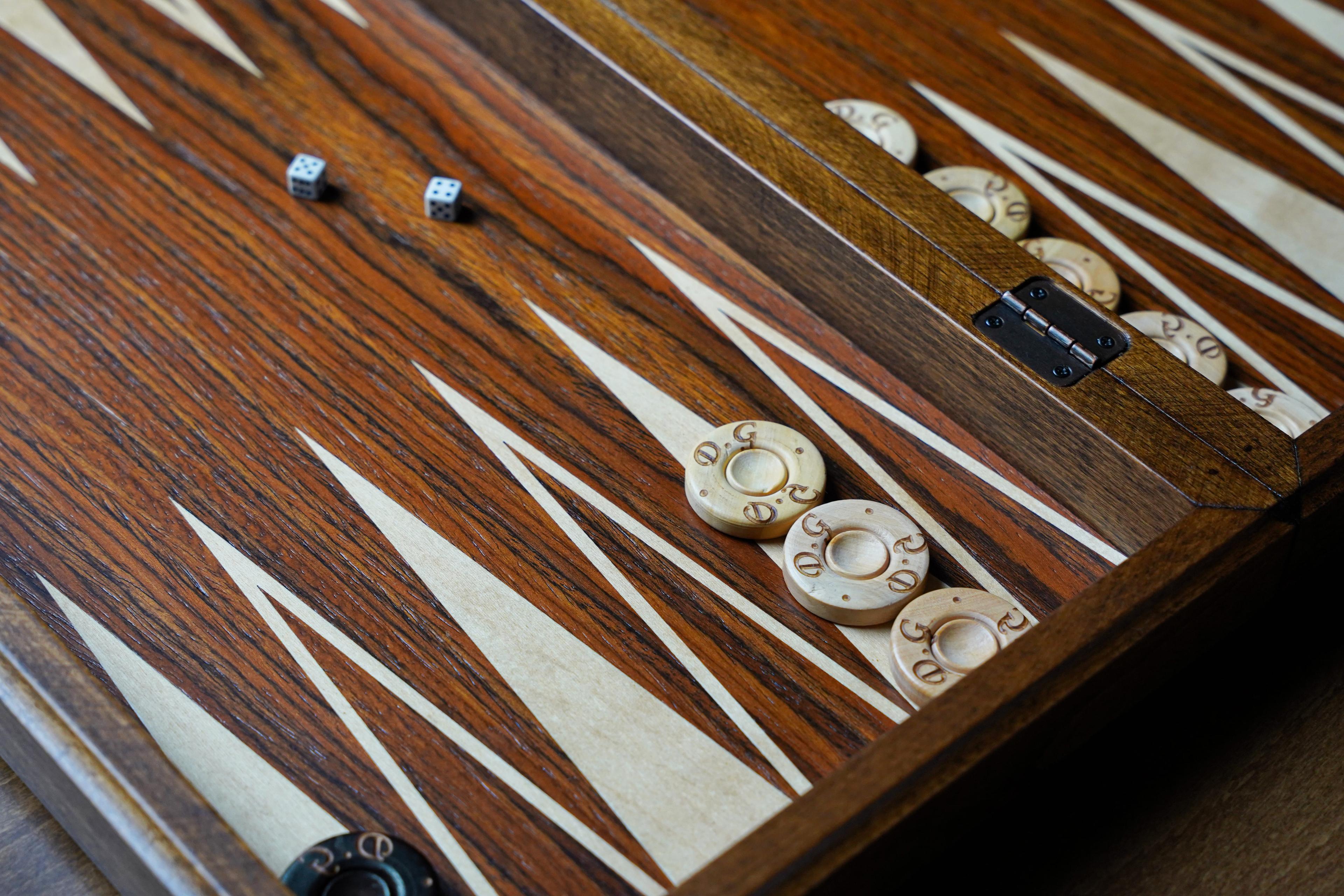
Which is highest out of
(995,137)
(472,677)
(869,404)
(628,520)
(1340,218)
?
(1340,218)

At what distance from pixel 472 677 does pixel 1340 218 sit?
1.24m

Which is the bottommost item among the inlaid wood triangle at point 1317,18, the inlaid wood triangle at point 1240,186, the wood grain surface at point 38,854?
the wood grain surface at point 38,854

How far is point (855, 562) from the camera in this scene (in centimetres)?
122

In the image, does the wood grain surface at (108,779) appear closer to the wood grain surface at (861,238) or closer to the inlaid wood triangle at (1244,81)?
the wood grain surface at (861,238)

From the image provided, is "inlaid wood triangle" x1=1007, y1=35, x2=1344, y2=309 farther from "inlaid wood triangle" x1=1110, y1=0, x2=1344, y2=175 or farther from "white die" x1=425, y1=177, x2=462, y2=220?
"white die" x1=425, y1=177, x2=462, y2=220

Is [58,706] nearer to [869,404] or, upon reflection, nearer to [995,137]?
[869,404]

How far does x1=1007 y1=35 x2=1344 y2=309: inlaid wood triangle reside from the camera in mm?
1561

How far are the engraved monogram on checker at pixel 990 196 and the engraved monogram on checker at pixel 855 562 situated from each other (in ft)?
1.54

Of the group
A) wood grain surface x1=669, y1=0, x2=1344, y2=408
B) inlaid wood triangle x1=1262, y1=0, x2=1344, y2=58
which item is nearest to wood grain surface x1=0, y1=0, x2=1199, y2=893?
wood grain surface x1=669, y1=0, x2=1344, y2=408

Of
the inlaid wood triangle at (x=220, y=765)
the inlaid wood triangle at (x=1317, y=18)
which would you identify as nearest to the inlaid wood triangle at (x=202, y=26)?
the inlaid wood triangle at (x=220, y=765)

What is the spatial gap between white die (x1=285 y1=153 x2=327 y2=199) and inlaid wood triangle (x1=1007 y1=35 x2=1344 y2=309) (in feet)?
3.23

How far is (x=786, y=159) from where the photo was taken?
1.41m

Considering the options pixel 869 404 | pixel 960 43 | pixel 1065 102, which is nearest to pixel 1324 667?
pixel 869 404

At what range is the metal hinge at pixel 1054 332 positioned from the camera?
1.26m
